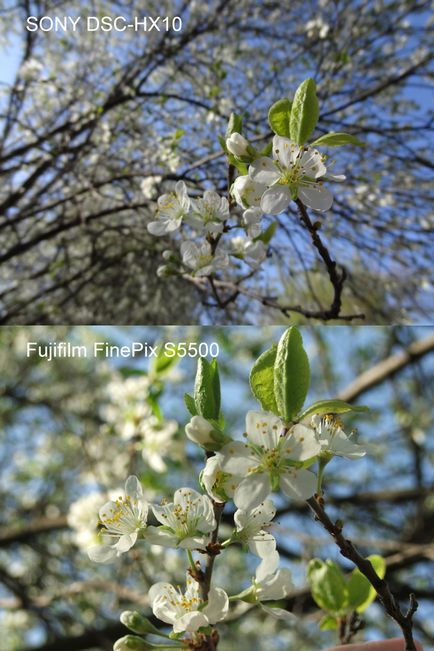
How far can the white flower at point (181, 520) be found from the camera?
0.35m

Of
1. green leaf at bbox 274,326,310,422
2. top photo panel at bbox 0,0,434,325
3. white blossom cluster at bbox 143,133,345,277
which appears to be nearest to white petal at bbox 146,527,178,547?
green leaf at bbox 274,326,310,422

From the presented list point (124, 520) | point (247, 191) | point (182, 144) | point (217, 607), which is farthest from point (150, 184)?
point (217, 607)

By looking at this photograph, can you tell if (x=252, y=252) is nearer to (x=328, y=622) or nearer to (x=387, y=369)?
(x=328, y=622)

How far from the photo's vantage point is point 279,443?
330mm

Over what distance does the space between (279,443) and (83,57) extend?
1.57 meters

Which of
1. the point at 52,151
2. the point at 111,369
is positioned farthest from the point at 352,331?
the point at 52,151

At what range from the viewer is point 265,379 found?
0.33 m

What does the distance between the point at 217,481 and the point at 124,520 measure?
121 mm

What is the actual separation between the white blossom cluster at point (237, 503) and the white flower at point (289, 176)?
174 mm

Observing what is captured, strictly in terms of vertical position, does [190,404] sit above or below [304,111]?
below

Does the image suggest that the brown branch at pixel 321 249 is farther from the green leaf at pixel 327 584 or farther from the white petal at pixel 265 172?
the green leaf at pixel 327 584

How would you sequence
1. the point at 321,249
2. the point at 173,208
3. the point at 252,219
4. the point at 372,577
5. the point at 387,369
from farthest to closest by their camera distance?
the point at 387,369, the point at 173,208, the point at 252,219, the point at 321,249, the point at 372,577

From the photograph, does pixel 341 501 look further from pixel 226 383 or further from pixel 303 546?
pixel 226 383

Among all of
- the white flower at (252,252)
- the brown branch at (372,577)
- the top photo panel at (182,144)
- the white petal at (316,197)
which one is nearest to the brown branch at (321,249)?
the white petal at (316,197)
